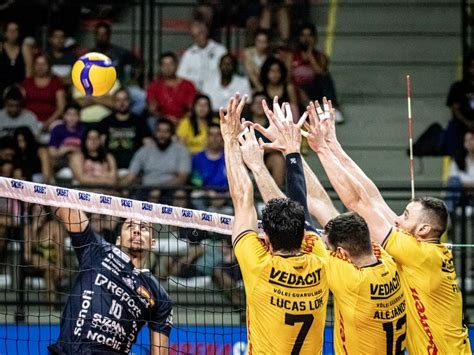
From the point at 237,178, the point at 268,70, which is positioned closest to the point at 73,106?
the point at 268,70

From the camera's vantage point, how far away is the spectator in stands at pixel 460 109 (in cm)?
1436

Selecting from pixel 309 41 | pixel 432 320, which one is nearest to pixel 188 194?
pixel 309 41

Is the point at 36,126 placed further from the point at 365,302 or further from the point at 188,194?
the point at 365,302

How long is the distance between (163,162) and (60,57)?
2.73 metres

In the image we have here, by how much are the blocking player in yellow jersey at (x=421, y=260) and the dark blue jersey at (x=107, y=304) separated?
1.86 metres

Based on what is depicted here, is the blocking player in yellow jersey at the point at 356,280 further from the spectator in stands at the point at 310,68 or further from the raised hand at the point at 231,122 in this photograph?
the spectator in stands at the point at 310,68

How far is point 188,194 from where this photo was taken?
12625 millimetres

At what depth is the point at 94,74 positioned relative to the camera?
10.4m

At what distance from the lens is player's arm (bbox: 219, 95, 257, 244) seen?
6684mm

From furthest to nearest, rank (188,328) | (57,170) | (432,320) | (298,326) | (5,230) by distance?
(57,170) → (5,230) → (188,328) → (432,320) → (298,326)

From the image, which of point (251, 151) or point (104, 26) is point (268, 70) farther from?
point (251, 151)

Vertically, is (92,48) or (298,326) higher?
(92,48)

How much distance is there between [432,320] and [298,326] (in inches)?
44.4

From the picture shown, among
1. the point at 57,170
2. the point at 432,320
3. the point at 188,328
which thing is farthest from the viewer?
the point at 57,170
